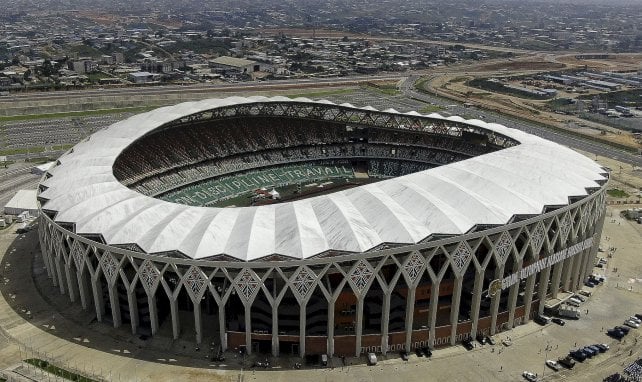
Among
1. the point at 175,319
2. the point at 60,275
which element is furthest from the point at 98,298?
the point at 175,319

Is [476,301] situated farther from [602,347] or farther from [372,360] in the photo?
[602,347]

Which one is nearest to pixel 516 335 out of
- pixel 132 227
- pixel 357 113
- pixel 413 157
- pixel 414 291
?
pixel 414 291

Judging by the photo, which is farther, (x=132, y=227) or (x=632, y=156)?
(x=632, y=156)

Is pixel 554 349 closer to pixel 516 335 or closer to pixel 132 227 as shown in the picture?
pixel 516 335

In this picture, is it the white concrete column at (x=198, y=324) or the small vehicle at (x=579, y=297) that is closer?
the white concrete column at (x=198, y=324)

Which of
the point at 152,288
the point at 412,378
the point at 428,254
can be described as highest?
the point at 428,254

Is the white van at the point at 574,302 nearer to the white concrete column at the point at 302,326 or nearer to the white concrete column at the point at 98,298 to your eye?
the white concrete column at the point at 302,326

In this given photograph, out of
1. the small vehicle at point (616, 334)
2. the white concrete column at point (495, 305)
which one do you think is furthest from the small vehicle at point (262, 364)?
the small vehicle at point (616, 334)

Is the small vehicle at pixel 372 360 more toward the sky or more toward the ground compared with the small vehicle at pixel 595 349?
more toward the ground
